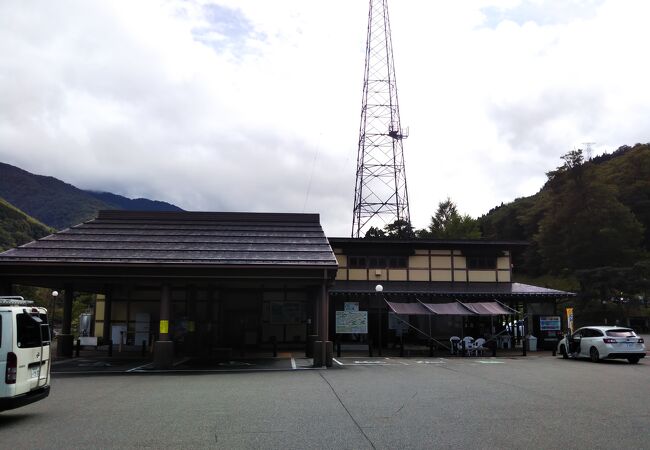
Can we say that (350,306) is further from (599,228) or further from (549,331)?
(599,228)

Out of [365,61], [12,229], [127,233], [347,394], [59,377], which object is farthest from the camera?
[12,229]

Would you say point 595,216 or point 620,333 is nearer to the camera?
point 620,333

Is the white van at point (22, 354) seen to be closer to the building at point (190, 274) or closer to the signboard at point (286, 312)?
the building at point (190, 274)

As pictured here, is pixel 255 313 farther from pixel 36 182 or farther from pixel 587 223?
pixel 36 182

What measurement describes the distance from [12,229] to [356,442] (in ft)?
314

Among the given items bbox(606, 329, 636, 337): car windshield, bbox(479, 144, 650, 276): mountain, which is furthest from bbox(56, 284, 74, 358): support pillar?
bbox(479, 144, 650, 276): mountain

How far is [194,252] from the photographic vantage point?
20812 mm

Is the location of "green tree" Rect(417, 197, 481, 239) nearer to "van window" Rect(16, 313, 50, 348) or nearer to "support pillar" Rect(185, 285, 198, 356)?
"support pillar" Rect(185, 285, 198, 356)

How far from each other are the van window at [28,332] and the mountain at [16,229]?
7771 cm

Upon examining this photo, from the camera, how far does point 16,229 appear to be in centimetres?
8838

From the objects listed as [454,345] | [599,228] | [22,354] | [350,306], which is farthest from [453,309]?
[599,228]

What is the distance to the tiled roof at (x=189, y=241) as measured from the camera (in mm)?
19688

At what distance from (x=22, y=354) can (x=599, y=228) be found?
55691 millimetres

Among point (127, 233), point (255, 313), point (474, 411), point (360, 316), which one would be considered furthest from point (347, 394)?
point (255, 313)
